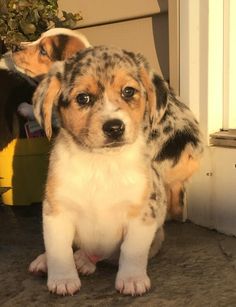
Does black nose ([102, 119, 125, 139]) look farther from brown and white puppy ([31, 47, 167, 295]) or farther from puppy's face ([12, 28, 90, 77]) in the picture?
puppy's face ([12, 28, 90, 77])

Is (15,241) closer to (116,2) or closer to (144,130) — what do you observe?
(144,130)

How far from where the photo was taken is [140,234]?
260cm

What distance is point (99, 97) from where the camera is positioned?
8.48 ft

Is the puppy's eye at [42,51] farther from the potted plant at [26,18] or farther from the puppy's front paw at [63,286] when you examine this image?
the puppy's front paw at [63,286]

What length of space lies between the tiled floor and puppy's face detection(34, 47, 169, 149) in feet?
2.47

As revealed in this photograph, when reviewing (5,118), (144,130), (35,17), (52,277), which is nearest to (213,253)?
(144,130)

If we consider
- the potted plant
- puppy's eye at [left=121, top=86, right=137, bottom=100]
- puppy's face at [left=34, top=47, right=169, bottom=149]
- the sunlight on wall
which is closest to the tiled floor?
puppy's face at [left=34, top=47, right=169, bottom=149]

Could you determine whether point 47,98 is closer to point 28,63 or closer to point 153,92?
point 153,92

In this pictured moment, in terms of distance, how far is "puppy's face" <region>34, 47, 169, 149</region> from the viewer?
251 centimetres

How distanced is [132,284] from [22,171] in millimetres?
1824

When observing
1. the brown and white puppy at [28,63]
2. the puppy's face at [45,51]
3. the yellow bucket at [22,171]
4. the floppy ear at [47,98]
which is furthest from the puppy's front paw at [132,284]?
the puppy's face at [45,51]

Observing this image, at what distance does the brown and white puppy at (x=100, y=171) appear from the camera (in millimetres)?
2541

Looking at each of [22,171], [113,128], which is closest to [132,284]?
[113,128]

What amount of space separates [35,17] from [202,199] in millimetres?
2240
